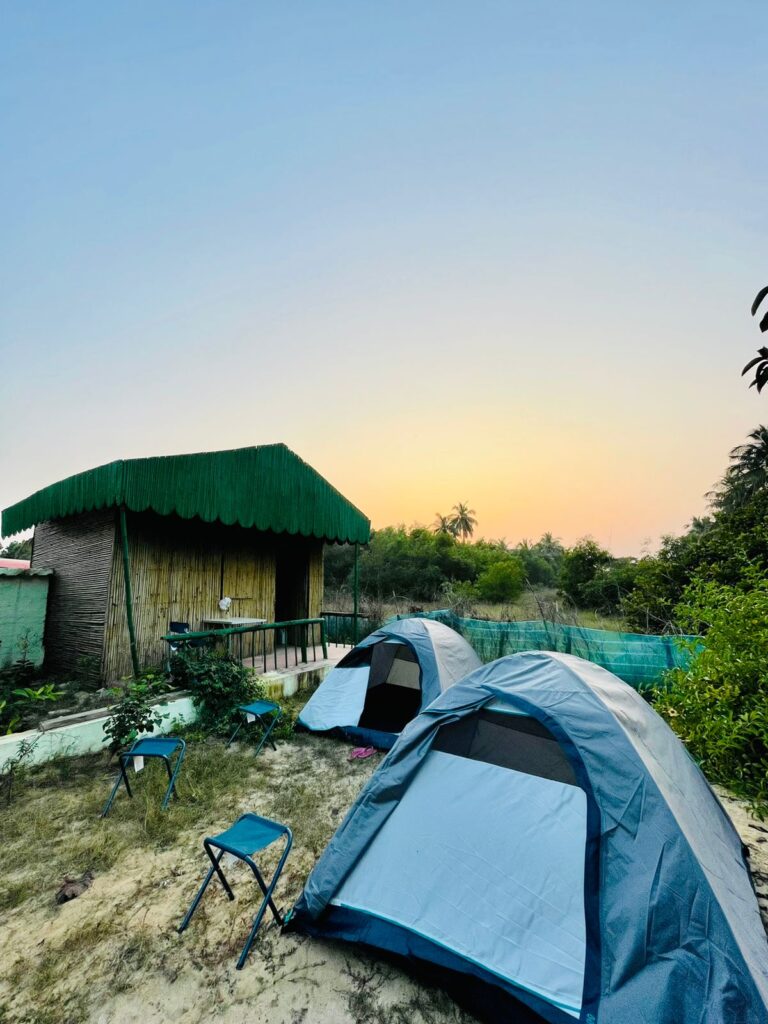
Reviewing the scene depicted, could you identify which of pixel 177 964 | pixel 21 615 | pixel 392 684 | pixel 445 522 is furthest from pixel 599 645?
pixel 445 522

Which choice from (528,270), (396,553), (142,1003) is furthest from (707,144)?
(396,553)

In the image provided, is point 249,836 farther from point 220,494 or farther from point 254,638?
point 254,638

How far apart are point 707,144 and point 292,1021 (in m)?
9.70

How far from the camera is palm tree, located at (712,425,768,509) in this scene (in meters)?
25.3

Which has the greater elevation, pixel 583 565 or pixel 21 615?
pixel 583 565

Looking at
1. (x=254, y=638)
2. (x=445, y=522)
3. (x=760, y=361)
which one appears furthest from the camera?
(x=445, y=522)

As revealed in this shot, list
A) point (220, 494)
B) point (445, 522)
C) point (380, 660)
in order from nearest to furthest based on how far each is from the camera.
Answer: point (380, 660) → point (220, 494) → point (445, 522)

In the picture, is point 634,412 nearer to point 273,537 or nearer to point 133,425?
point 273,537

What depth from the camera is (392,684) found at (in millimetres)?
6180

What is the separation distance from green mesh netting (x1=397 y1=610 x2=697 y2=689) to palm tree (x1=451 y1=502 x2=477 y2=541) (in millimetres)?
47871

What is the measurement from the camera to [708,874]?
1942 millimetres

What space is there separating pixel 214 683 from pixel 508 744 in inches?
175

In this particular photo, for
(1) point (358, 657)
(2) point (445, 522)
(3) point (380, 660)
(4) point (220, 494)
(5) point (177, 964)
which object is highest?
(2) point (445, 522)

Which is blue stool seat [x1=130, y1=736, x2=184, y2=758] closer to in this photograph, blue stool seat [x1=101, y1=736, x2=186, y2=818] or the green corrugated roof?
blue stool seat [x1=101, y1=736, x2=186, y2=818]
